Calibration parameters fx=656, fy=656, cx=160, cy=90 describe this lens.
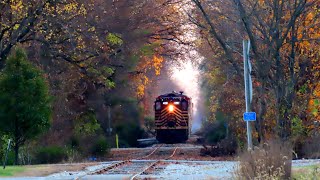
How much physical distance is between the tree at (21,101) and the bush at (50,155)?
4306 millimetres

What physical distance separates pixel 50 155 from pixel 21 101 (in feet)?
21.1

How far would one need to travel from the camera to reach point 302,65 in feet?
112

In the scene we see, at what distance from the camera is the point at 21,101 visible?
31.2 meters

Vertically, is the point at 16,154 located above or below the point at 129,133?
below

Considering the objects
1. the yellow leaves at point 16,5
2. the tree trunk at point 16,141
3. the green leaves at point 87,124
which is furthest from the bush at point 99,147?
the yellow leaves at point 16,5

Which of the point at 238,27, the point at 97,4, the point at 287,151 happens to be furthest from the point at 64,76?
the point at 287,151

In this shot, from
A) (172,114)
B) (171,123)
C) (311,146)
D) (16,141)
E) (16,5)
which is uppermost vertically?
(16,5)

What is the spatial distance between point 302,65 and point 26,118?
14344mm

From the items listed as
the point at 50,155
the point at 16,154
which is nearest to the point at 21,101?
the point at 16,154

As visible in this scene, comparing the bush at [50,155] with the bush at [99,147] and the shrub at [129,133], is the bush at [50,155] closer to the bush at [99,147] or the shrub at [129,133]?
the bush at [99,147]

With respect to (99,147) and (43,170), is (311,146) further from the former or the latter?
(43,170)

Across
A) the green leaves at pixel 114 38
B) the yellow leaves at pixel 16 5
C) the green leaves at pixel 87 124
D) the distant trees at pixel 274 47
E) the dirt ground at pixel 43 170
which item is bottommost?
the dirt ground at pixel 43 170

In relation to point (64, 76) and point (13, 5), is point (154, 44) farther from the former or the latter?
point (13, 5)

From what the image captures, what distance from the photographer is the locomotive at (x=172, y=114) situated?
2077 inches
